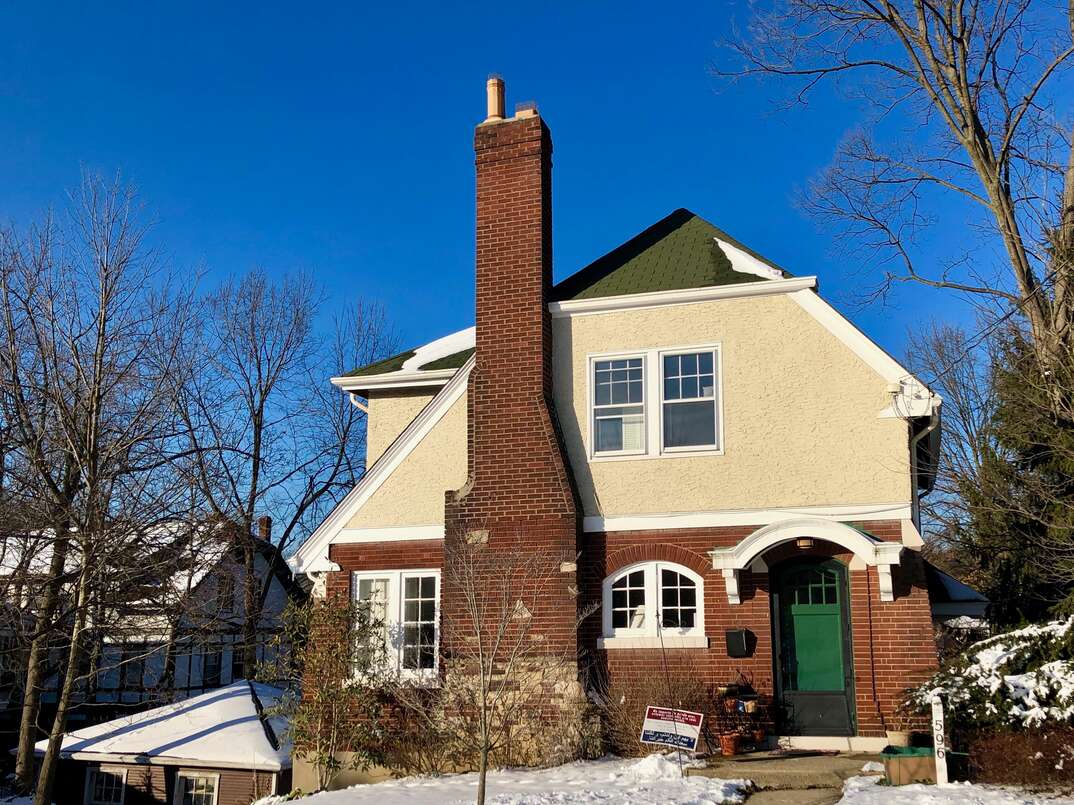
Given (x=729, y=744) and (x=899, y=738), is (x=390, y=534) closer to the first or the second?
(x=729, y=744)

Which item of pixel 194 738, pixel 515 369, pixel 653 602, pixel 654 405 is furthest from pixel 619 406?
pixel 194 738

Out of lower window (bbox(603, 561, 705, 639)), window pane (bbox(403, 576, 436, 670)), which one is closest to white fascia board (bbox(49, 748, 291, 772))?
window pane (bbox(403, 576, 436, 670))

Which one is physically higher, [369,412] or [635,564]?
[369,412]

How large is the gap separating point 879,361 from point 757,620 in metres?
3.66

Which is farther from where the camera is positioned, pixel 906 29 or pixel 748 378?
pixel 906 29

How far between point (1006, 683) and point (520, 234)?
8.38m

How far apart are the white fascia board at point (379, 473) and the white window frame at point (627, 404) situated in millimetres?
1803

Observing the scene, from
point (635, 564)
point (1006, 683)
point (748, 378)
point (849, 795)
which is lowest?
point (849, 795)

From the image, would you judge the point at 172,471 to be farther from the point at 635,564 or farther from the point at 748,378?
the point at 748,378

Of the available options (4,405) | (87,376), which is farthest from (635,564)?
(4,405)

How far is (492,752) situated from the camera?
40.4ft

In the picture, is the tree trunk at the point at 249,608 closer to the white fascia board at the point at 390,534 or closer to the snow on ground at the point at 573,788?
the white fascia board at the point at 390,534

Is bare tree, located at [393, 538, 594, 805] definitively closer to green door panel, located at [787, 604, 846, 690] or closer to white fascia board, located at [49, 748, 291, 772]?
green door panel, located at [787, 604, 846, 690]

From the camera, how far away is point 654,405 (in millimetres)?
13461
